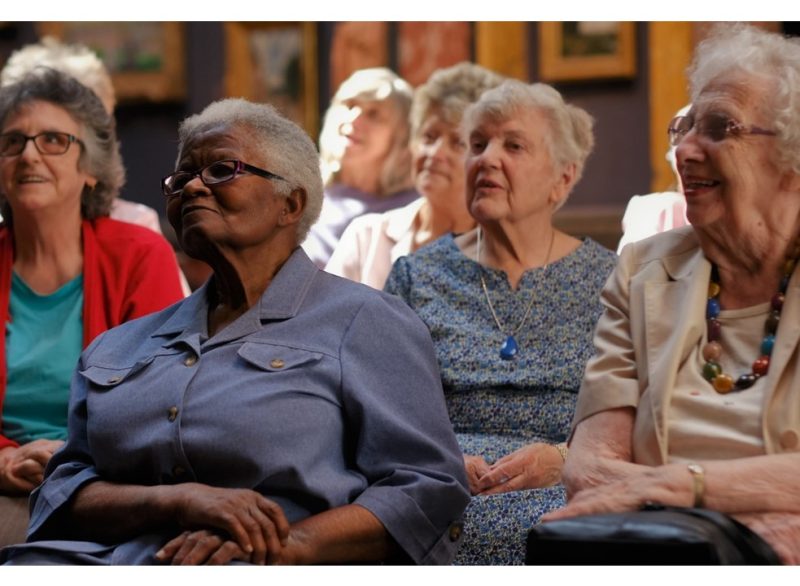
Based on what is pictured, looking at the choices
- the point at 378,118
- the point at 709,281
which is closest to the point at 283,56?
the point at 378,118

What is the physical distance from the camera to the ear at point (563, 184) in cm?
375

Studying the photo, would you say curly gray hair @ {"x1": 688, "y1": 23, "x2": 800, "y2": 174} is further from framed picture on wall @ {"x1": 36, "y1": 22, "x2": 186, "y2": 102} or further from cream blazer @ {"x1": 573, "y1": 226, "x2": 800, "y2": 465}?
framed picture on wall @ {"x1": 36, "y1": 22, "x2": 186, "y2": 102}

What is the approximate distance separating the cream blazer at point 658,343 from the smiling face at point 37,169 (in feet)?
5.25

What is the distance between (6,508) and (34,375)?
0.38 m

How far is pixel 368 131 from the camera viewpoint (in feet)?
16.9

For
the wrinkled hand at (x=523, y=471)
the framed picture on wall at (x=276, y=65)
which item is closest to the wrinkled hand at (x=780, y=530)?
the wrinkled hand at (x=523, y=471)

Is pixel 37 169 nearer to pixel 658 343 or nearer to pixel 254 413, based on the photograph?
pixel 254 413

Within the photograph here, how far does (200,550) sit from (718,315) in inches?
42.3

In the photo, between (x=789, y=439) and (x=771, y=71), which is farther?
(x=771, y=71)

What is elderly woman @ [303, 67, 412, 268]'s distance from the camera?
504 cm

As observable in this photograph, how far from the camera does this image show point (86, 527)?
2.63 meters

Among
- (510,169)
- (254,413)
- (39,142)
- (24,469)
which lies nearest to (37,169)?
(39,142)

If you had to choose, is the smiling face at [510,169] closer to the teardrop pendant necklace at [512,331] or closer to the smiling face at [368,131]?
the teardrop pendant necklace at [512,331]

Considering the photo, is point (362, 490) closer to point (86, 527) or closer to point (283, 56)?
point (86, 527)
